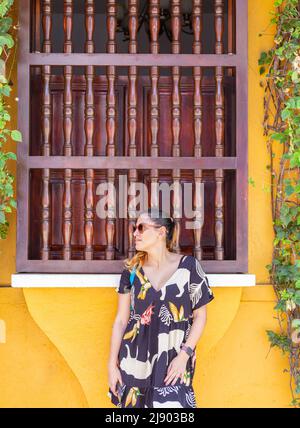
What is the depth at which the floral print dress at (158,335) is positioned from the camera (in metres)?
2.61

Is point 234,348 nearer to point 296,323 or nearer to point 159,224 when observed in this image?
point 296,323

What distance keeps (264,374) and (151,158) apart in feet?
4.40

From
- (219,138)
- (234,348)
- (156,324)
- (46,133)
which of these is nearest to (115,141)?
→ (46,133)

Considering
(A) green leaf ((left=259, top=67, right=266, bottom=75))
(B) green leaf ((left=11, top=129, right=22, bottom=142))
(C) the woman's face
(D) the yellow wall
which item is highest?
(A) green leaf ((left=259, top=67, right=266, bottom=75))

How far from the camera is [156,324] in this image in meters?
2.64

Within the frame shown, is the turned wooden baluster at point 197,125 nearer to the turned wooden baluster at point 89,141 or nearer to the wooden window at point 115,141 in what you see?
the wooden window at point 115,141

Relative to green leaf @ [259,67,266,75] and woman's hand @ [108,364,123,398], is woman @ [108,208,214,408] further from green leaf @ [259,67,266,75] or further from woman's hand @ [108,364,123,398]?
green leaf @ [259,67,266,75]

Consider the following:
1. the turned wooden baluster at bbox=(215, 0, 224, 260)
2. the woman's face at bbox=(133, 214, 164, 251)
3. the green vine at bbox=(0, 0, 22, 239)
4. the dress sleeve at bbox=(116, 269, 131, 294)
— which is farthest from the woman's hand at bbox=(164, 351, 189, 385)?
the green vine at bbox=(0, 0, 22, 239)

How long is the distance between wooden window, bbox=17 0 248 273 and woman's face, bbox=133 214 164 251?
271 millimetres

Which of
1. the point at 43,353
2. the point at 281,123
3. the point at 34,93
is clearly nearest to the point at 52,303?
the point at 43,353

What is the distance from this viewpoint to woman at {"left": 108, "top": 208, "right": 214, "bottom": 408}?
2611 mm

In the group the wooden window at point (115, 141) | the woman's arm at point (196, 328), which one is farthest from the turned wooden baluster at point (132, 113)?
the woman's arm at point (196, 328)

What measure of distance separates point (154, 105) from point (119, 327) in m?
1.10
